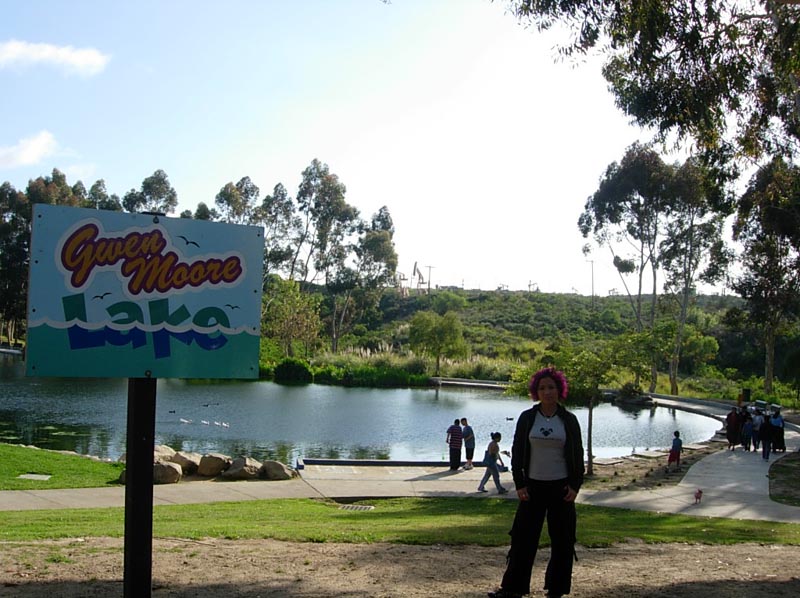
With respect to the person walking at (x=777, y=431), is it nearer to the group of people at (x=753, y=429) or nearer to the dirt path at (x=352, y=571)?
the group of people at (x=753, y=429)

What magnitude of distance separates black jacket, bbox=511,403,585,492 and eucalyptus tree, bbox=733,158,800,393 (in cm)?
1776

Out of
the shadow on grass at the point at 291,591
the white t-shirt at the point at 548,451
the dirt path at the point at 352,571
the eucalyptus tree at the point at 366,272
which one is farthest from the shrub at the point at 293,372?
the white t-shirt at the point at 548,451

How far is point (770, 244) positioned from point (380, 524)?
25.0 meters

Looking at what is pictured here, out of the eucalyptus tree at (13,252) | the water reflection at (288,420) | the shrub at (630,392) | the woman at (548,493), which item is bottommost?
the water reflection at (288,420)

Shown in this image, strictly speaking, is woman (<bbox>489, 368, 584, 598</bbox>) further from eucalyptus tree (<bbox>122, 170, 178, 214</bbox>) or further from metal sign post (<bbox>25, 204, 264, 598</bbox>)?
eucalyptus tree (<bbox>122, 170, 178, 214</bbox>)

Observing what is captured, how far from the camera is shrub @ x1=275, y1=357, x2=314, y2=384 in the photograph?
148 feet

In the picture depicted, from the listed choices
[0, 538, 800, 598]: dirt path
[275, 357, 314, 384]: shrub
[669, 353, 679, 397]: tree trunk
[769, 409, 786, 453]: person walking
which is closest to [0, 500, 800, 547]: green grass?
[0, 538, 800, 598]: dirt path

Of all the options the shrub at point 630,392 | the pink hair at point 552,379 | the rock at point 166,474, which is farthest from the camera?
the shrub at point 630,392

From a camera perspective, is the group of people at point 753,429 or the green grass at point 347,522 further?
the group of people at point 753,429

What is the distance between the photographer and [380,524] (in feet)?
30.5

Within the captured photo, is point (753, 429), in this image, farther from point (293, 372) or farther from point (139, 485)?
point (293, 372)

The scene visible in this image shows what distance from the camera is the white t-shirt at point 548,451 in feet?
16.5

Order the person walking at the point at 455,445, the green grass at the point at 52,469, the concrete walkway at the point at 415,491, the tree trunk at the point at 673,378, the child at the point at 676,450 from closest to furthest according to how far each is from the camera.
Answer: the concrete walkway at the point at 415,491 → the green grass at the point at 52,469 → the person walking at the point at 455,445 → the child at the point at 676,450 → the tree trunk at the point at 673,378

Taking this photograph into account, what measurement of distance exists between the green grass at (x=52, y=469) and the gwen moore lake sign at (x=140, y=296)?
9.04m
